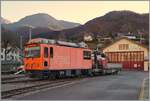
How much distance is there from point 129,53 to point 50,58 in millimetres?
55384

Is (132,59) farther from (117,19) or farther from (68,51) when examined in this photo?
(117,19)

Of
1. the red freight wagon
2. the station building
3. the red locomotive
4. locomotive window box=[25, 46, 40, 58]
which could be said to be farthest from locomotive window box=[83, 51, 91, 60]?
the station building

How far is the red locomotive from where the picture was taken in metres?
29.6

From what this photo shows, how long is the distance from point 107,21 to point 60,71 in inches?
4968

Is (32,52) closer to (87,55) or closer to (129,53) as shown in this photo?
(87,55)

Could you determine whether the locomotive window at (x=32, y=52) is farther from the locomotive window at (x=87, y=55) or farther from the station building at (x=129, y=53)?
the station building at (x=129, y=53)

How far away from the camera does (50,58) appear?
3031 centimetres

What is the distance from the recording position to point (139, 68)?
267 ft

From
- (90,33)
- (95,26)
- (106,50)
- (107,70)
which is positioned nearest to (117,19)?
(95,26)

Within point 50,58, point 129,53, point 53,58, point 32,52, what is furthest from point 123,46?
point 32,52

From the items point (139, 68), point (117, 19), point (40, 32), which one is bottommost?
point (139, 68)

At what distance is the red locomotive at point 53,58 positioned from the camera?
1167 inches

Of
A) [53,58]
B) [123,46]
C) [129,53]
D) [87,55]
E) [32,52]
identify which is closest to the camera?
[32,52]

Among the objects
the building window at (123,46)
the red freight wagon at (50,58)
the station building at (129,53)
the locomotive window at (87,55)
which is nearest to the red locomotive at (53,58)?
the red freight wagon at (50,58)
